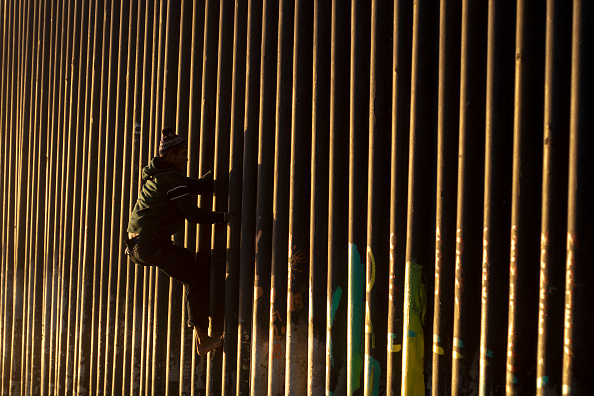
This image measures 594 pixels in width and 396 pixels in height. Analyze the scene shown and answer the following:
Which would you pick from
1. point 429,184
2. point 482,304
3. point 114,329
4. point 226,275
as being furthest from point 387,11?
point 114,329

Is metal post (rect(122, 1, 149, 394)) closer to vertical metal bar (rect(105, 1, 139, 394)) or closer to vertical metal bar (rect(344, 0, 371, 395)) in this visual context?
vertical metal bar (rect(105, 1, 139, 394))

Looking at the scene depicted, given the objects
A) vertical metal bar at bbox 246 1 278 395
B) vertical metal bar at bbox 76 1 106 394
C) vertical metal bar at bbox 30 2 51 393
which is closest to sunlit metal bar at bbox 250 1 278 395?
vertical metal bar at bbox 246 1 278 395

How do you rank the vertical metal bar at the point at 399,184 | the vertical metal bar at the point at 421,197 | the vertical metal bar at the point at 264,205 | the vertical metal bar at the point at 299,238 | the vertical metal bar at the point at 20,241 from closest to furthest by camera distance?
the vertical metal bar at the point at 421,197 < the vertical metal bar at the point at 399,184 < the vertical metal bar at the point at 299,238 < the vertical metal bar at the point at 264,205 < the vertical metal bar at the point at 20,241

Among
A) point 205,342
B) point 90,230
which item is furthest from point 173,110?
point 205,342

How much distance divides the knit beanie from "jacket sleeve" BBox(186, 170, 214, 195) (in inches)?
10.5

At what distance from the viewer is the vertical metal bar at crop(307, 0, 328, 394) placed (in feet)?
13.7

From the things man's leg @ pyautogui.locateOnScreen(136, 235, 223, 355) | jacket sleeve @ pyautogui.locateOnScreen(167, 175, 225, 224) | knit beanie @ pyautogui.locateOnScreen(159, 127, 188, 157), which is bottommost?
man's leg @ pyautogui.locateOnScreen(136, 235, 223, 355)

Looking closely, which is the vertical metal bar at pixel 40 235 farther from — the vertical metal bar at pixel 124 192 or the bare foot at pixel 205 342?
the bare foot at pixel 205 342

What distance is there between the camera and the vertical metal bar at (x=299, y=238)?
4.29 metres

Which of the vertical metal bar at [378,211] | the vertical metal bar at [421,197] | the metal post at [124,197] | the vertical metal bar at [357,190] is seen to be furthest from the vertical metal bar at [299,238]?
the metal post at [124,197]

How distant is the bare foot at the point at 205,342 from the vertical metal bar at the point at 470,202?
6.53 ft

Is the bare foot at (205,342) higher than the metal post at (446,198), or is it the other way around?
the metal post at (446,198)

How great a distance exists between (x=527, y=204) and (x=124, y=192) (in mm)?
3748

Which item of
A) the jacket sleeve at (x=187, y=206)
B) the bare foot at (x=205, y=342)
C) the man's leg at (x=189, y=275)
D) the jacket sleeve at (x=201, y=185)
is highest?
the jacket sleeve at (x=201, y=185)
